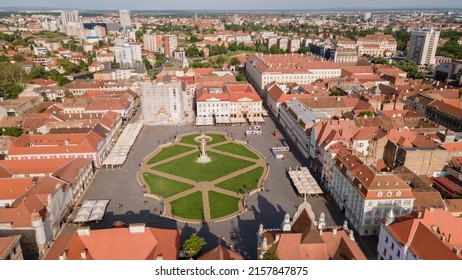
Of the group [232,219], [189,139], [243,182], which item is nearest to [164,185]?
[243,182]

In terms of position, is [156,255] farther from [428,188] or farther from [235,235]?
[428,188]

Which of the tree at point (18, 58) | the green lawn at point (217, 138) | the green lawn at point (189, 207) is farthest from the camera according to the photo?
the tree at point (18, 58)

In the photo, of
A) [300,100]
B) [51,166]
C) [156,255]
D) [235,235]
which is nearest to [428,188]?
[235,235]

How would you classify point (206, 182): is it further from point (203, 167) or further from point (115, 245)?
point (115, 245)

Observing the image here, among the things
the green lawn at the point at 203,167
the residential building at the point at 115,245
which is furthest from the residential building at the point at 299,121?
the residential building at the point at 115,245

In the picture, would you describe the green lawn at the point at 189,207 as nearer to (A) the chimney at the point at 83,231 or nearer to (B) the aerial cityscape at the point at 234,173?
(B) the aerial cityscape at the point at 234,173

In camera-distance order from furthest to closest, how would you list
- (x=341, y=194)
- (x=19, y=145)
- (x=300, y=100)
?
(x=300, y=100), (x=19, y=145), (x=341, y=194)

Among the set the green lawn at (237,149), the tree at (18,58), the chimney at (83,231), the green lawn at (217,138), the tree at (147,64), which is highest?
the chimney at (83,231)
